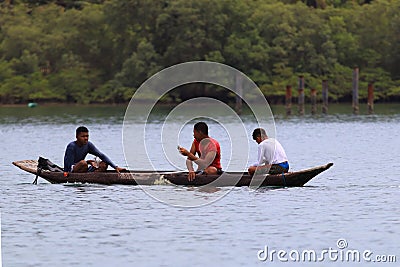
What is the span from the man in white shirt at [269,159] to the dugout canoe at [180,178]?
12cm

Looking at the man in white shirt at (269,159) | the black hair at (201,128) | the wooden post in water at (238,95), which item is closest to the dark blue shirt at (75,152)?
the black hair at (201,128)

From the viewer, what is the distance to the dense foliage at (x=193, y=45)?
8788cm

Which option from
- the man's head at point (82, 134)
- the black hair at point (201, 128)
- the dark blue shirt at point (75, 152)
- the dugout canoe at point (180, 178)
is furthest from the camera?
the dark blue shirt at point (75, 152)

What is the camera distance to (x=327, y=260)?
1783 centimetres

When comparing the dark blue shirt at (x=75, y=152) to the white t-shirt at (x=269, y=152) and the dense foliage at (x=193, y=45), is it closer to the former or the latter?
the white t-shirt at (x=269, y=152)

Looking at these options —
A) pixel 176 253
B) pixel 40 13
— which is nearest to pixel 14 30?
pixel 40 13

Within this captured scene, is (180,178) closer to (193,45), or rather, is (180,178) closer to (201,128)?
(201,128)

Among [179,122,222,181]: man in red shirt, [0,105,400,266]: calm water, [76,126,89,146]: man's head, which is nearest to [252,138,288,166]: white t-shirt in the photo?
[0,105,400,266]: calm water

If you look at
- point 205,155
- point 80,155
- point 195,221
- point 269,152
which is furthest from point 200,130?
point 80,155

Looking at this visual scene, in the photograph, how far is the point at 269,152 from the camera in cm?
2447

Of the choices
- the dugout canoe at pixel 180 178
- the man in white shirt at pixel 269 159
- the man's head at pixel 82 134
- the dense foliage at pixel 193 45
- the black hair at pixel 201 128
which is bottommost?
the dugout canoe at pixel 180 178

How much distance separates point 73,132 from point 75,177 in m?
28.5

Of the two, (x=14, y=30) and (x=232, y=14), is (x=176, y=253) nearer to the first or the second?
(x=232, y=14)

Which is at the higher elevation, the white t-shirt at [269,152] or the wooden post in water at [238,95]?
the wooden post in water at [238,95]
